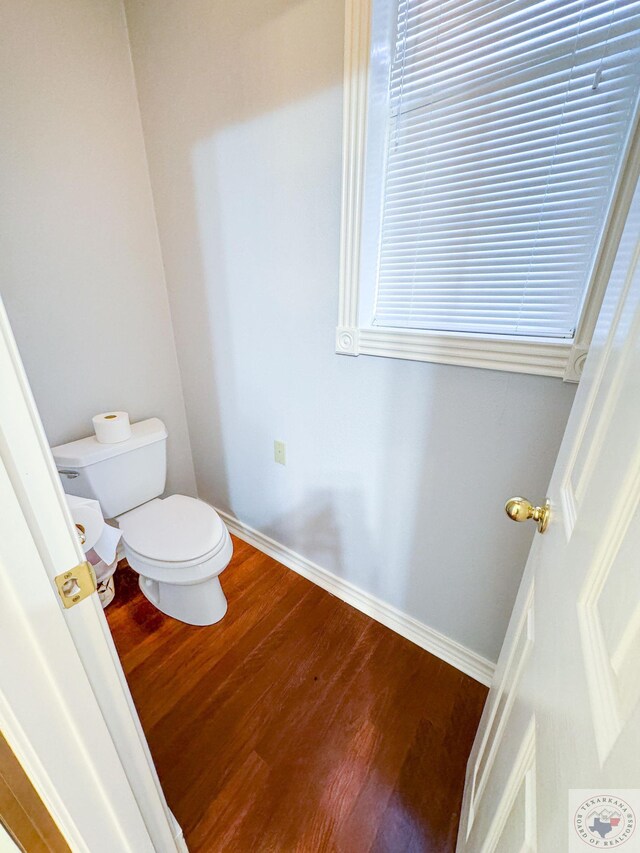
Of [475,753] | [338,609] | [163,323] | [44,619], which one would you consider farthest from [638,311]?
[163,323]

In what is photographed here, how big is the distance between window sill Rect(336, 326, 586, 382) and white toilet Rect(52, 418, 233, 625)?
0.89 meters

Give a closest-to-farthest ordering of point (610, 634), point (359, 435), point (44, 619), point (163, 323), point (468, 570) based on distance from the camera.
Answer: point (610, 634) < point (44, 619) < point (468, 570) < point (359, 435) < point (163, 323)

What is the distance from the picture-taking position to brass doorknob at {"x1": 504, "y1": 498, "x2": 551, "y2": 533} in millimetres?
603

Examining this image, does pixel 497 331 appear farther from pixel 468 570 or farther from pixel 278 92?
pixel 278 92

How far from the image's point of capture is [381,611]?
1.44 metres

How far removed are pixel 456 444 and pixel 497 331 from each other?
0.34 m

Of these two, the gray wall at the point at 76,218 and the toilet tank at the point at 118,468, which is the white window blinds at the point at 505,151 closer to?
the gray wall at the point at 76,218

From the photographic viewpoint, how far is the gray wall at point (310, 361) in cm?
99

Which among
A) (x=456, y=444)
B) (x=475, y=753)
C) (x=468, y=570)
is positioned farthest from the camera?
(x=468, y=570)

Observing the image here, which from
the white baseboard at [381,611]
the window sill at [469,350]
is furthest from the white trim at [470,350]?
the white baseboard at [381,611]

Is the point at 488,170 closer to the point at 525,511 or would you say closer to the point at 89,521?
the point at 525,511

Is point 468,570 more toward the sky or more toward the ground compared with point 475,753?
more toward the sky

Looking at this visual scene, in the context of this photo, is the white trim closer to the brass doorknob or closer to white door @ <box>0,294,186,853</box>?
the brass doorknob

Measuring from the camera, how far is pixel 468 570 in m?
1.15
